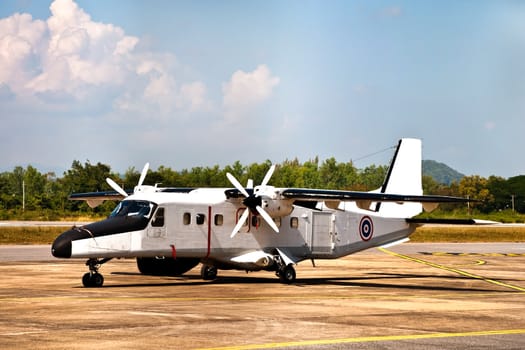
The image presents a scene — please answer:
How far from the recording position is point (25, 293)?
24.8m

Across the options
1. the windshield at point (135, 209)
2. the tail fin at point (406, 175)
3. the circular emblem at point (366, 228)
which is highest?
the tail fin at point (406, 175)

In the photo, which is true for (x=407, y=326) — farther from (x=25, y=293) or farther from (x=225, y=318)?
(x=25, y=293)

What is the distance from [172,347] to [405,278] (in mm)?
20570

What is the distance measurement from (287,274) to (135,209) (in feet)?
20.8

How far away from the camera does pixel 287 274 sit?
30375mm

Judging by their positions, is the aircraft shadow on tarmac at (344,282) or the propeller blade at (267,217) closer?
the aircraft shadow on tarmac at (344,282)

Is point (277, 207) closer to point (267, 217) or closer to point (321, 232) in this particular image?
point (267, 217)

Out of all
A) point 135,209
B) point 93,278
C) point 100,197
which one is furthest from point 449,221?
point 100,197

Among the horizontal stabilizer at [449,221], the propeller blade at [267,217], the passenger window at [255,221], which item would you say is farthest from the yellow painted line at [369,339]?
the passenger window at [255,221]

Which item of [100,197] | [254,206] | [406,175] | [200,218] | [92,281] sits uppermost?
[406,175]

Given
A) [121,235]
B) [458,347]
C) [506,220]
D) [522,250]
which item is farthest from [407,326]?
[506,220]

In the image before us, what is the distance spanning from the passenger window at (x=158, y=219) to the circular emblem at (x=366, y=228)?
9.35 metres

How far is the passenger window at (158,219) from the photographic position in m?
28.0

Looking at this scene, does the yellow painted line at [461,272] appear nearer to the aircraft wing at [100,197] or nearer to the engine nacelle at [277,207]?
the engine nacelle at [277,207]
